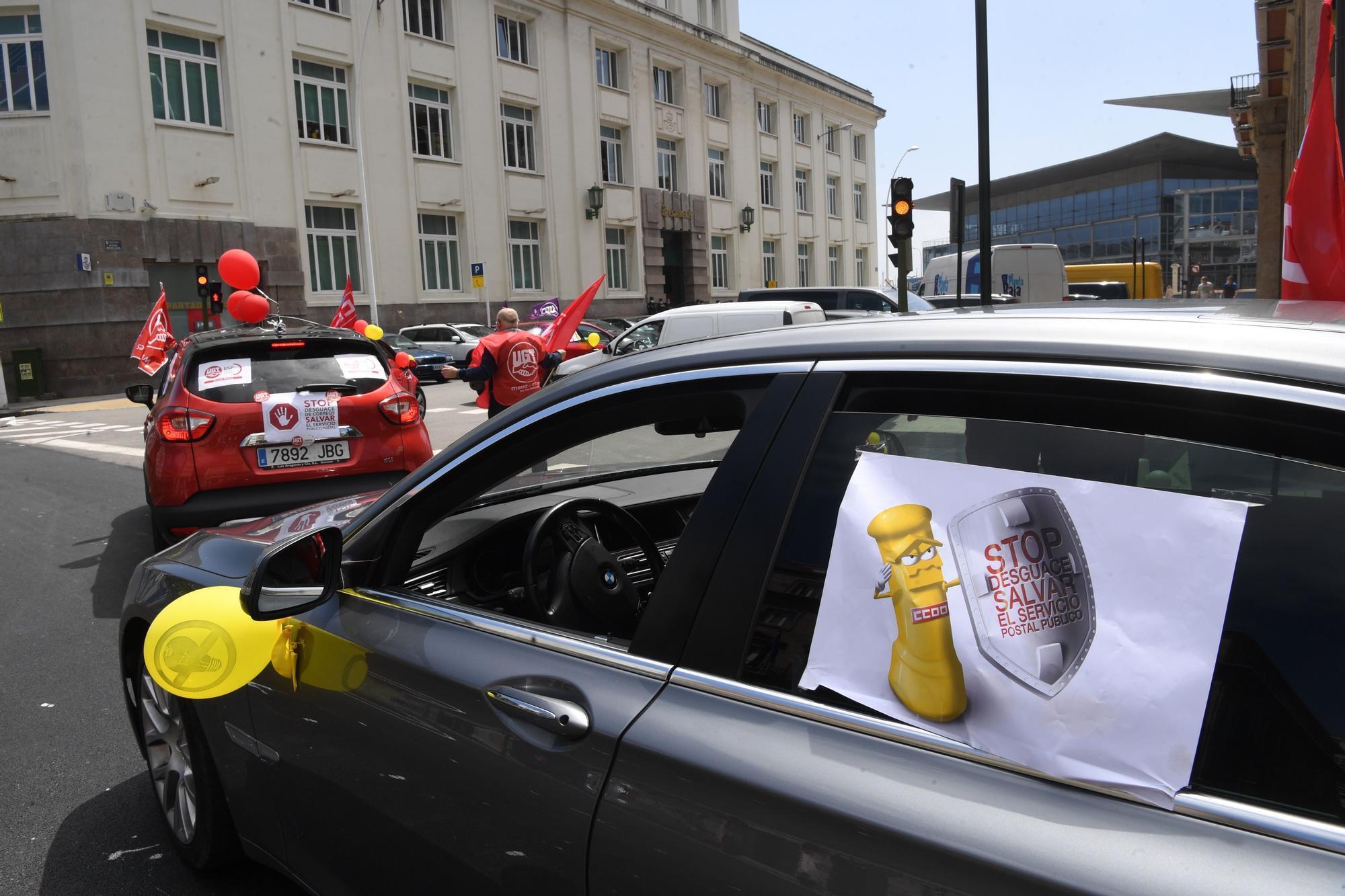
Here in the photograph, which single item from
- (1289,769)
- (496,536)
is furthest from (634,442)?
(1289,769)

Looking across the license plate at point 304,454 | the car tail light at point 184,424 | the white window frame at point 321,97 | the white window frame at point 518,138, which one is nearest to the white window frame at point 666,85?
the white window frame at point 518,138

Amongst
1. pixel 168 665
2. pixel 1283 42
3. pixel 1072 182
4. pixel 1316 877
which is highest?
pixel 1072 182

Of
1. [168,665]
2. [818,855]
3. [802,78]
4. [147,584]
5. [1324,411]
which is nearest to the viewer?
[1324,411]

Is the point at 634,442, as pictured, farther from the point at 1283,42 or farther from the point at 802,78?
the point at 802,78

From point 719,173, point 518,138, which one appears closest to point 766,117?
point 719,173

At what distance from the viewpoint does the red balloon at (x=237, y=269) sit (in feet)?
35.5

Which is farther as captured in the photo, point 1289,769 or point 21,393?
point 21,393

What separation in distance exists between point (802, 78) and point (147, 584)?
49714 mm

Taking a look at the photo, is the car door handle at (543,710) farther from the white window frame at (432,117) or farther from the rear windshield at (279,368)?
the white window frame at (432,117)

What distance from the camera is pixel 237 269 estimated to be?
35.7 feet

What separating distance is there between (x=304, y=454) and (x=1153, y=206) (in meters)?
83.3

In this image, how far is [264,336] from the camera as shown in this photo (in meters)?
6.53

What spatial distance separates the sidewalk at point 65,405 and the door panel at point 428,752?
70.1 ft

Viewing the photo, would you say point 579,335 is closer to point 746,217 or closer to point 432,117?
point 432,117
